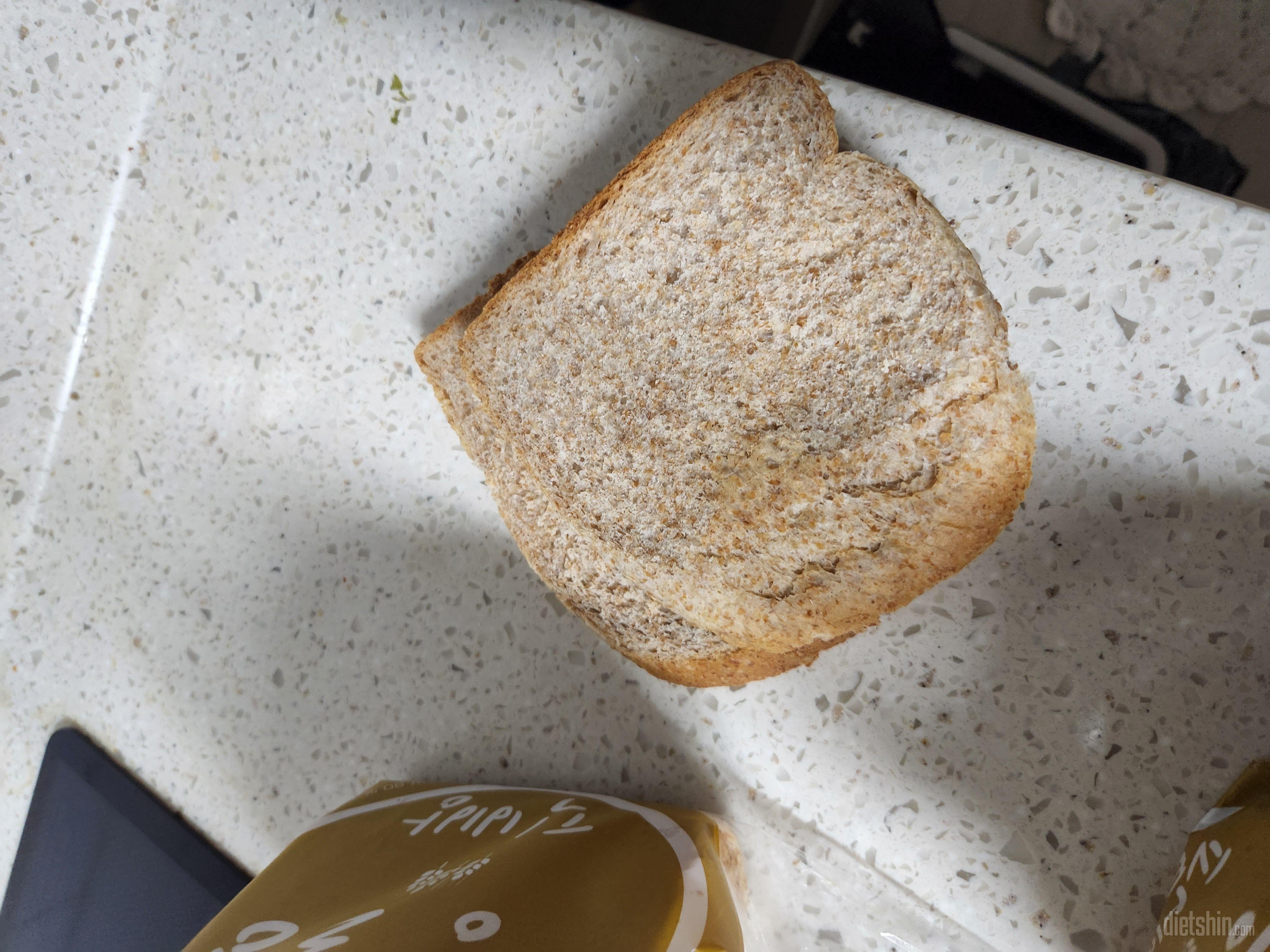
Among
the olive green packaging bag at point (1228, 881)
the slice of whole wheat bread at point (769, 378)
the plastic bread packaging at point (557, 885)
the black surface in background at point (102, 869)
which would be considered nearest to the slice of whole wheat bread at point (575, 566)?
the slice of whole wheat bread at point (769, 378)

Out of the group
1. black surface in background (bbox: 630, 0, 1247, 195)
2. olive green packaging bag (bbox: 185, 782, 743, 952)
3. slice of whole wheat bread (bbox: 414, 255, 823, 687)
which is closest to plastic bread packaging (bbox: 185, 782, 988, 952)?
olive green packaging bag (bbox: 185, 782, 743, 952)

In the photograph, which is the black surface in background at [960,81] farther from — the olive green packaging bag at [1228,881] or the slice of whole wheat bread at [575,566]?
the olive green packaging bag at [1228,881]

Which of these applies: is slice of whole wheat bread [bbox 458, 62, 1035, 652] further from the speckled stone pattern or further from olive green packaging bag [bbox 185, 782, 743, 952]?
olive green packaging bag [bbox 185, 782, 743, 952]

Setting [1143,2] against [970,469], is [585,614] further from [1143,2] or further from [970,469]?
[1143,2]

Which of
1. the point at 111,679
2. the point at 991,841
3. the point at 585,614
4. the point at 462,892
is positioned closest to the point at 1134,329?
the point at 991,841

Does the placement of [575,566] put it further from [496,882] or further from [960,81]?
[960,81]

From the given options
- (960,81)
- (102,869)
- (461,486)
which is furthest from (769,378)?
(102,869)
